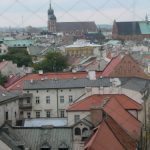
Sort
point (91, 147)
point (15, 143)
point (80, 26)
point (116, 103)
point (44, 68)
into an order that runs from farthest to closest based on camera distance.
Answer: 1. point (80, 26)
2. point (44, 68)
3. point (116, 103)
4. point (15, 143)
5. point (91, 147)

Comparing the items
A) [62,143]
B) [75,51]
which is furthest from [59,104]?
[75,51]

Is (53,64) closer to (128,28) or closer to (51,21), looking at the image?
(128,28)

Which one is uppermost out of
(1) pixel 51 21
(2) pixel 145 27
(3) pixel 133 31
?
(1) pixel 51 21

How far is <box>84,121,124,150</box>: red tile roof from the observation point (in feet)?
68.0

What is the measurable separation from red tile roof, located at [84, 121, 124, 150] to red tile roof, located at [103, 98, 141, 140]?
2.65 metres

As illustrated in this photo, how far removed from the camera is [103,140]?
21344 millimetres

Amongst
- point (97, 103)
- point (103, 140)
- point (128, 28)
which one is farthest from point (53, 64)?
point (128, 28)

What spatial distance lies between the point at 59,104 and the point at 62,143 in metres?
13.5

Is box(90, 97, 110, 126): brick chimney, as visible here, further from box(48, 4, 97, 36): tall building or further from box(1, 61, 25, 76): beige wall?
box(48, 4, 97, 36): tall building

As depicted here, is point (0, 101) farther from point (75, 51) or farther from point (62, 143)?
point (75, 51)

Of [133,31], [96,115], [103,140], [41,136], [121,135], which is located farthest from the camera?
[133,31]

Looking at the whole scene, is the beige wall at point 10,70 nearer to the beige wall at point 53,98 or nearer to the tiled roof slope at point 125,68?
the tiled roof slope at point 125,68

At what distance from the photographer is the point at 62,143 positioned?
22891 mm

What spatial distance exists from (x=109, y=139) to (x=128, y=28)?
12811cm
